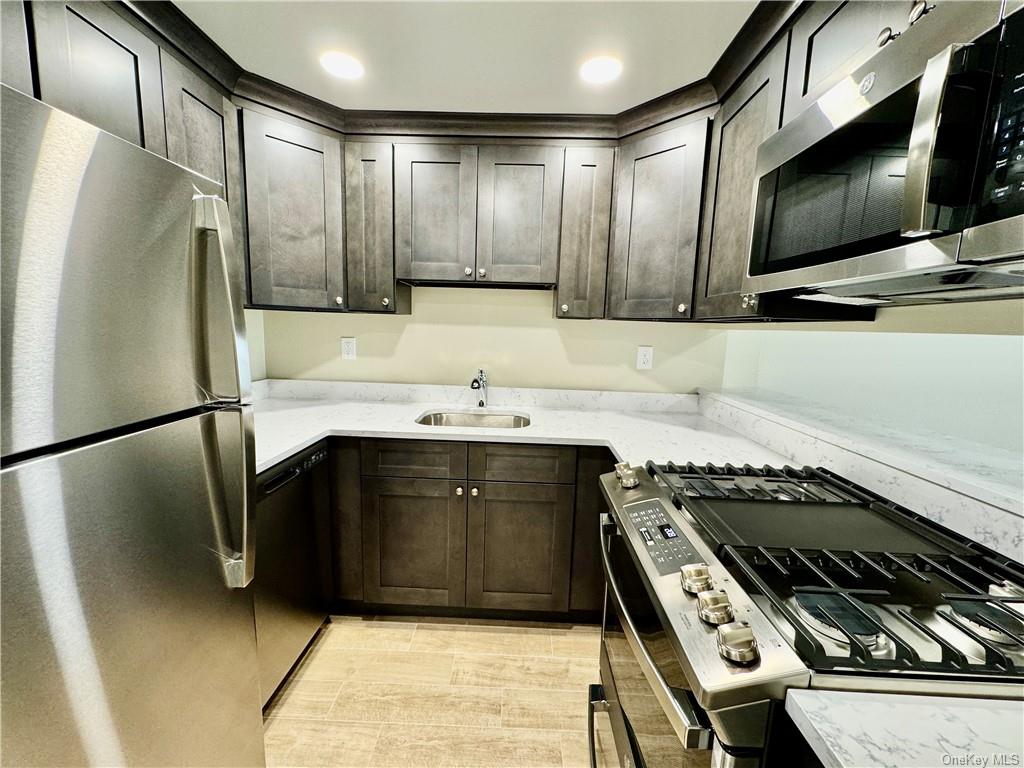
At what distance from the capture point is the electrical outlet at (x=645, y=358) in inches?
91.1

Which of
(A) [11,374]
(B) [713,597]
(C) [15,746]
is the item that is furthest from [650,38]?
(C) [15,746]

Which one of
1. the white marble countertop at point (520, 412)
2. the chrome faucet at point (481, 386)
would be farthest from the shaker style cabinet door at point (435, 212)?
the white marble countertop at point (520, 412)

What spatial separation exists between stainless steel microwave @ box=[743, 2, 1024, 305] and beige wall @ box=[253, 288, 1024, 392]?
4.15 ft

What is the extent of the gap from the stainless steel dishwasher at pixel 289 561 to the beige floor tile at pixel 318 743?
0.13m

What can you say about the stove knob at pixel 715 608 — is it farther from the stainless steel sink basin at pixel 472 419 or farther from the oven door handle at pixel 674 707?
the stainless steel sink basin at pixel 472 419

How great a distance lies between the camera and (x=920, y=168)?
0.62 metres

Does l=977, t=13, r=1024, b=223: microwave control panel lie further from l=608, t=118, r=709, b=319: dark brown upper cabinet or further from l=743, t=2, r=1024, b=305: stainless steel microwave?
l=608, t=118, r=709, b=319: dark brown upper cabinet

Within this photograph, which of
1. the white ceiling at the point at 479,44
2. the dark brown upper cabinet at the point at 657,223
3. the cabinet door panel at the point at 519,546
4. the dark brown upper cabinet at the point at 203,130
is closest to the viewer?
the white ceiling at the point at 479,44

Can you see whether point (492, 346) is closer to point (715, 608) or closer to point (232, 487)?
point (232, 487)

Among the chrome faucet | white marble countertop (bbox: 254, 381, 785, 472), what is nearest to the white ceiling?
the chrome faucet

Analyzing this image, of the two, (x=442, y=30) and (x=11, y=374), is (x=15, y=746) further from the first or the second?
(x=442, y=30)

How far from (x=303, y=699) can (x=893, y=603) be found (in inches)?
73.8

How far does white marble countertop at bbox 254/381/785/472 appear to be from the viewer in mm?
1610

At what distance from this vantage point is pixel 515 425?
224 cm
